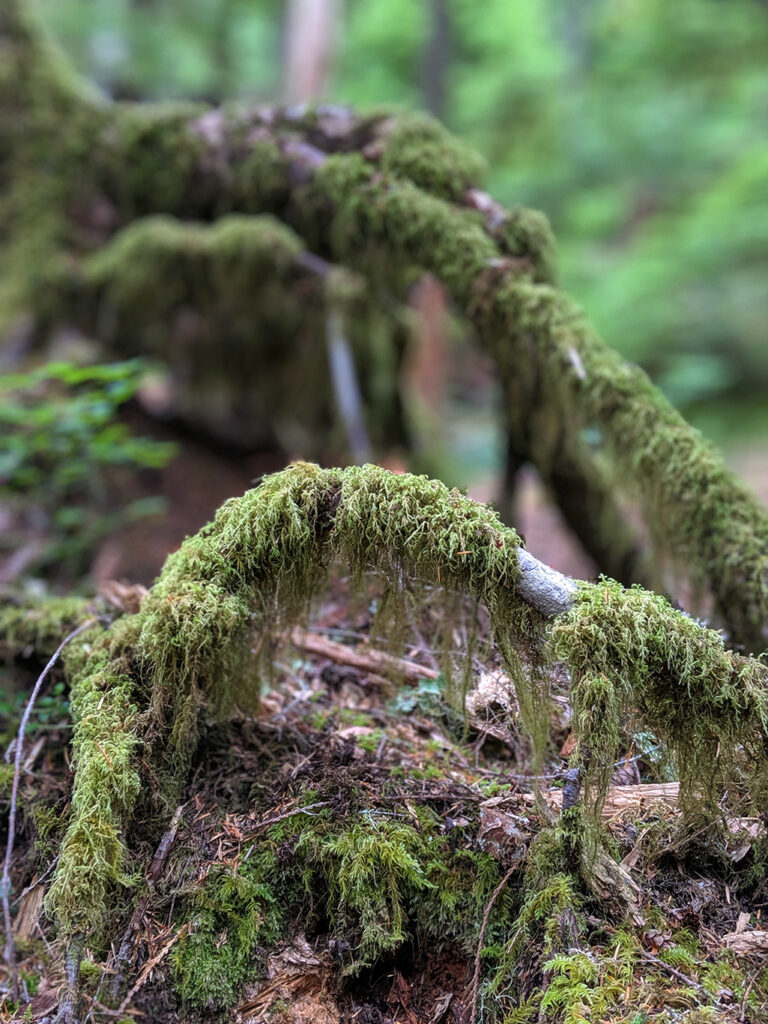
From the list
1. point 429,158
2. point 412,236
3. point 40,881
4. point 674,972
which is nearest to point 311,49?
point 429,158

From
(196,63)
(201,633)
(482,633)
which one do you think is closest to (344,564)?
(201,633)

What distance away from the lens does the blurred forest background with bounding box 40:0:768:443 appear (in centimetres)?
940

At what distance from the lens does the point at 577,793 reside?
186 centimetres

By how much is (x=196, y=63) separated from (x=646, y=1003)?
1674 centimetres

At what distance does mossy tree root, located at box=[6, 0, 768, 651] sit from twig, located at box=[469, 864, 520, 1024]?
1.53 m

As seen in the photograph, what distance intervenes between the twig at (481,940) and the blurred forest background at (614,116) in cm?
854

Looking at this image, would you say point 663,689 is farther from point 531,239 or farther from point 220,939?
point 531,239

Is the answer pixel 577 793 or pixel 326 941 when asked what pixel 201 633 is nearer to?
pixel 326 941

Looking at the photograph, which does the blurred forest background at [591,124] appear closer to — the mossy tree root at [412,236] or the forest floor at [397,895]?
the mossy tree root at [412,236]

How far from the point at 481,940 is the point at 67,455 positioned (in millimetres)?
3970

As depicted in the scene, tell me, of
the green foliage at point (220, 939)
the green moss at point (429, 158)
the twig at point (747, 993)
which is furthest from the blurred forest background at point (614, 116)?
the green foliage at point (220, 939)

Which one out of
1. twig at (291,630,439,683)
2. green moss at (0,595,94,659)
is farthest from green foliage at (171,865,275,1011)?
green moss at (0,595,94,659)

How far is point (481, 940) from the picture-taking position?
72.7 inches

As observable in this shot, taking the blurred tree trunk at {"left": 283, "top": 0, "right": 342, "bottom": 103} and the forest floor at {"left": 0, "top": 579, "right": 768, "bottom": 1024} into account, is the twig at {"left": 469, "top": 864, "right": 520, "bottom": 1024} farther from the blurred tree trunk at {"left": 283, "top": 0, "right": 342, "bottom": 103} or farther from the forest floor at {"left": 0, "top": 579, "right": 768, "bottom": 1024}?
Result: the blurred tree trunk at {"left": 283, "top": 0, "right": 342, "bottom": 103}
